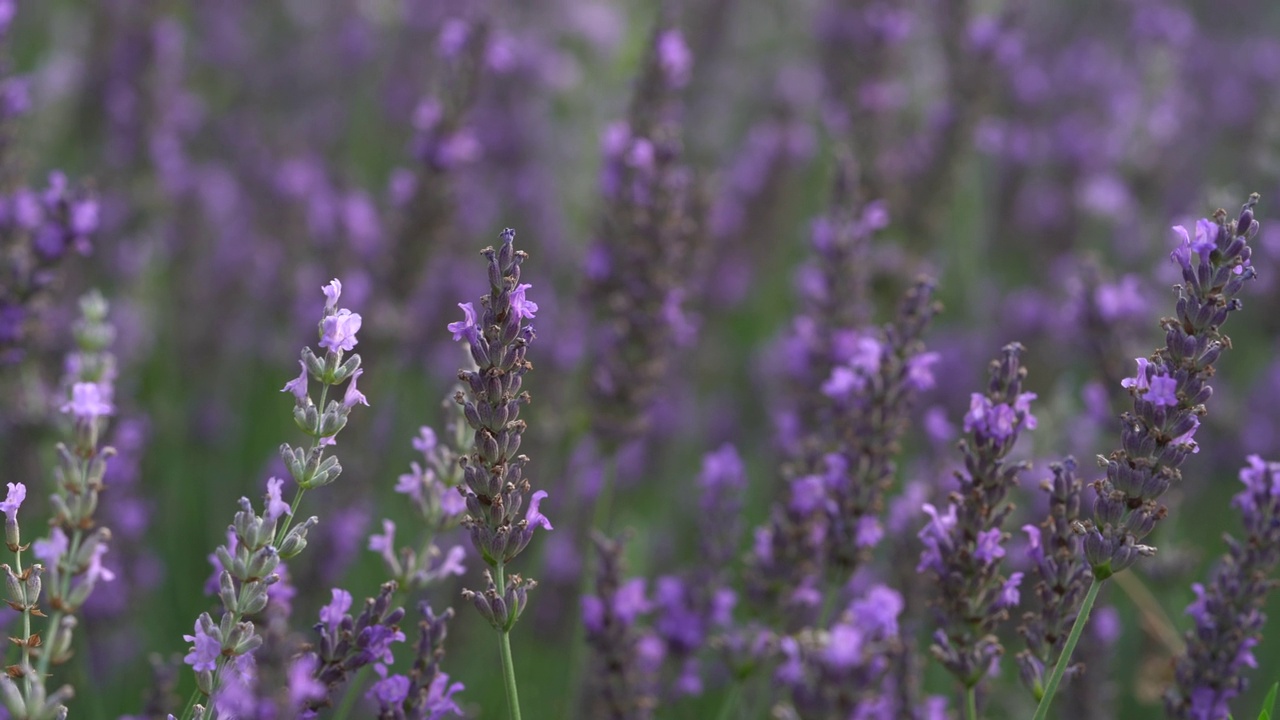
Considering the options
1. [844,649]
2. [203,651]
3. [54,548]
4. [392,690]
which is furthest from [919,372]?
[54,548]

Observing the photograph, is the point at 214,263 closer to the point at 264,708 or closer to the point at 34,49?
the point at 34,49

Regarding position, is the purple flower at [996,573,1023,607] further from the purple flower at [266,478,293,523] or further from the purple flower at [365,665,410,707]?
the purple flower at [266,478,293,523]

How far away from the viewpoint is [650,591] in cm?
422

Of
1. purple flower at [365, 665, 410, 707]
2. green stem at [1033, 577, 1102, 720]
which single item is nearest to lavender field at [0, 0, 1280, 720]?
purple flower at [365, 665, 410, 707]

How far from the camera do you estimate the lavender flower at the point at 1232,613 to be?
90.8 inches

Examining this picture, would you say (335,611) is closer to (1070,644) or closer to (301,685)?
(301,685)

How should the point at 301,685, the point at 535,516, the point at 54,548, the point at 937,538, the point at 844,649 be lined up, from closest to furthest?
the point at 301,685
the point at 54,548
the point at 535,516
the point at 844,649
the point at 937,538

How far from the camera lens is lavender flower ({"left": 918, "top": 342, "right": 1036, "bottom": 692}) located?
Result: 2.21m

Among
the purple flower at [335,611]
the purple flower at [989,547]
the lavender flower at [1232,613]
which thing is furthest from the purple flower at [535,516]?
the lavender flower at [1232,613]

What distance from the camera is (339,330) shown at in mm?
1887

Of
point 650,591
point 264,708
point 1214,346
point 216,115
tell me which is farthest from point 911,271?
point 216,115

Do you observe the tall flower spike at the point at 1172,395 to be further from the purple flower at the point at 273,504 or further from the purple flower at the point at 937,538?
the purple flower at the point at 273,504

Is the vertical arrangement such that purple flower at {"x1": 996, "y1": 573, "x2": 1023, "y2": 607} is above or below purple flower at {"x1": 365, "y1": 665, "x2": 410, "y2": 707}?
above

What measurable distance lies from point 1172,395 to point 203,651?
5.06 feet
